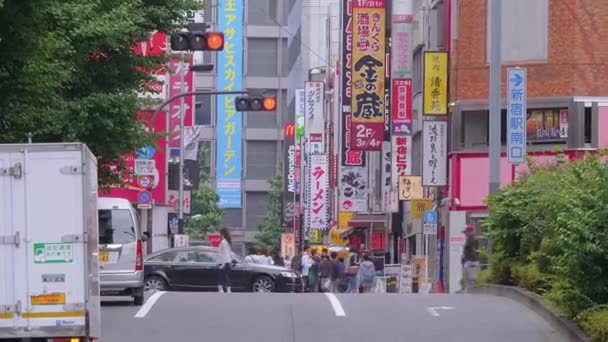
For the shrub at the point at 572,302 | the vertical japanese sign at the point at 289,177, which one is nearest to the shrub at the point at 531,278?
the shrub at the point at 572,302

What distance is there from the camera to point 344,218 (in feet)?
224

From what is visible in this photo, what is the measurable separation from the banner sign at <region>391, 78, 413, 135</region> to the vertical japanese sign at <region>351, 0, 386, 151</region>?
6.40 ft

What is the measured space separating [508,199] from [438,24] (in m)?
25.7

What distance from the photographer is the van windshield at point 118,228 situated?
80.0ft

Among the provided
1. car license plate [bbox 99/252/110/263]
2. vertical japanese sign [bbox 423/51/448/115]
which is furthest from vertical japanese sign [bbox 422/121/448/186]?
car license plate [bbox 99/252/110/263]

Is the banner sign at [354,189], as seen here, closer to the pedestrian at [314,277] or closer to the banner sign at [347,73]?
the banner sign at [347,73]

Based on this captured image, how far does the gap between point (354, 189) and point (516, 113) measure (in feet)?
89.5

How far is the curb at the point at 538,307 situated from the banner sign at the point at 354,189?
3346 cm

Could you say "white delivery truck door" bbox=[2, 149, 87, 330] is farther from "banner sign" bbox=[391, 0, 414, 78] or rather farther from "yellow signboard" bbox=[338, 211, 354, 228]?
"yellow signboard" bbox=[338, 211, 354, 228]

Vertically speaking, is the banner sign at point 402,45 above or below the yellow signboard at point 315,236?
above

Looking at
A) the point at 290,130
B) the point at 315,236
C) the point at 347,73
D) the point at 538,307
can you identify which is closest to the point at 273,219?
the point at 290,130

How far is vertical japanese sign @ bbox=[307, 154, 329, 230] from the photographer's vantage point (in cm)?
8250

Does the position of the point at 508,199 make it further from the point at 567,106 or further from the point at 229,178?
the point at 229,178

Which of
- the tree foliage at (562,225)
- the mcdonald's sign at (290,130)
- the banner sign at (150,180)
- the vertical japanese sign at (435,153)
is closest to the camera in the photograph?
the tree foliage at (562,225)
